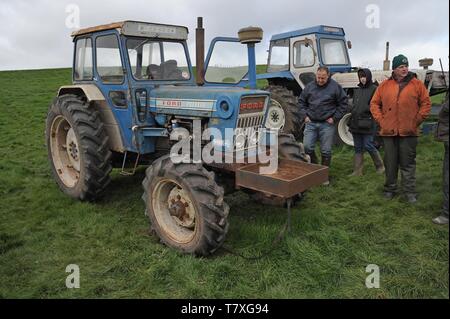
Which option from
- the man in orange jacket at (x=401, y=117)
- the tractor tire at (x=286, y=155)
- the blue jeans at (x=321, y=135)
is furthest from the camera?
the blue jeans at (x=321, y=135)

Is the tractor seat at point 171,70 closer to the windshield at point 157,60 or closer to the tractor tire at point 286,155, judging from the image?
the windshield at point 157,60

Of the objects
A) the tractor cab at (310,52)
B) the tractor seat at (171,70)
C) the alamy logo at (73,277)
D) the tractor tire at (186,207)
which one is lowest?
the alamy logo at (73,277)

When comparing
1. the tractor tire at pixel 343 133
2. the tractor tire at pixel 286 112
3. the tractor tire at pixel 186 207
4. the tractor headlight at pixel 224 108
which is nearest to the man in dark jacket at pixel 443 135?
the tractor headlight at pixel 224 108

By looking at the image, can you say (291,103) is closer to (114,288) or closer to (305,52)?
(305,52)

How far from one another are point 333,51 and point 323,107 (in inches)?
139

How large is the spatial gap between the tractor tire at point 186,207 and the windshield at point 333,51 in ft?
18.7

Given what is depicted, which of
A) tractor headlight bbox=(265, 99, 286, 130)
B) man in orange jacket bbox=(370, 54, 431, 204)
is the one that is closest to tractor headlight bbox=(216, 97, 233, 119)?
man in orange jacket bbox=(370, 54, 431, 204)

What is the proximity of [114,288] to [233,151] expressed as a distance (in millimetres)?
1695

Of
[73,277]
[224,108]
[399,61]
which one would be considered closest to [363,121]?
[399,61]

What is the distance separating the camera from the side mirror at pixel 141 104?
15.3 feet

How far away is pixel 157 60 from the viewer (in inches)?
195

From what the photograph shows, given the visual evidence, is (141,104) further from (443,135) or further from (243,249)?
(443,135)
